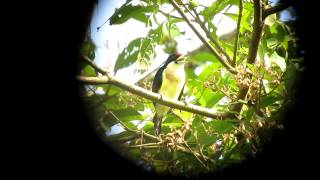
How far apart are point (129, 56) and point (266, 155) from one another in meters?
0.82

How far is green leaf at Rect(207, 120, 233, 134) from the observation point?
92.7 inches

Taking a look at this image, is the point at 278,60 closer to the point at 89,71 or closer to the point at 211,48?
the point at 211,48

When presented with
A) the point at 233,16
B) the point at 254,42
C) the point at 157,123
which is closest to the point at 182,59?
the point at 233,16

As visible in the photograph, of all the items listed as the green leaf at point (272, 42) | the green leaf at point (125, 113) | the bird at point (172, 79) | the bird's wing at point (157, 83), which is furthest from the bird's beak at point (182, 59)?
the green leaf at point (125, 113)

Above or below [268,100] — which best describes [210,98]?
above

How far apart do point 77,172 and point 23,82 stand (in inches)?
19.4

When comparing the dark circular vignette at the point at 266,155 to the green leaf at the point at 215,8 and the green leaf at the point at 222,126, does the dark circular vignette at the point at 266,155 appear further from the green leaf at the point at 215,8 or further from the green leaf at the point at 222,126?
the green leaf at the point at 215,8

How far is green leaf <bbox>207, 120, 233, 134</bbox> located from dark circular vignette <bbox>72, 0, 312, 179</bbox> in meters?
0.19

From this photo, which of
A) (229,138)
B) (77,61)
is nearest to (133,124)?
(229,138)

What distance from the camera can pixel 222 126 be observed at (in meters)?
2.36

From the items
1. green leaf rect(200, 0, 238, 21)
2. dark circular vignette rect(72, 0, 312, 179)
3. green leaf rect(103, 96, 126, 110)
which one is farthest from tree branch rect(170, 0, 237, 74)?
green leaf rect(103, 96, 126, 110)

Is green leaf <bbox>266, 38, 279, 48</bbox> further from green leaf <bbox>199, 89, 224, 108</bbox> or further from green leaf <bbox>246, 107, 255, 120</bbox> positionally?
green leaf <bbox>246, 107, 255, 120</bbox>

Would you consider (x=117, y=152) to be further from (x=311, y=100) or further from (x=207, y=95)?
(x=311, y=100)

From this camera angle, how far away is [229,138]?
97.1 inches
